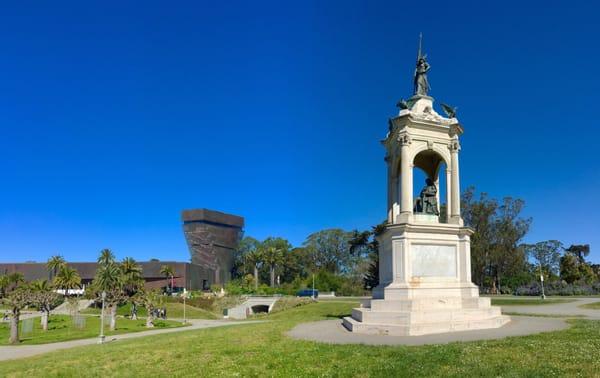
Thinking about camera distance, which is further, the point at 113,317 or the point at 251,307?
the point at 251,307

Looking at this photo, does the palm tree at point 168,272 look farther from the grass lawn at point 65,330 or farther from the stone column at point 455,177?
the stone column at point 455,177

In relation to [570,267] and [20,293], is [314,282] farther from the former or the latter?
[20,293]

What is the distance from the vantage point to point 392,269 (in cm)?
1622

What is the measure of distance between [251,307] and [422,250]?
60.6 meters

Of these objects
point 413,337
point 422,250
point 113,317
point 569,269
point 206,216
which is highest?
point 206,216

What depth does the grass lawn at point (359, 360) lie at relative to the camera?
7953 mm

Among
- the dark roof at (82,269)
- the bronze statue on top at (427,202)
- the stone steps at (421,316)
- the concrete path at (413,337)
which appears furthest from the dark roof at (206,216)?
the stone steps at (421,316)

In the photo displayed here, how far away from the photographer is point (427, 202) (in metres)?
18.4

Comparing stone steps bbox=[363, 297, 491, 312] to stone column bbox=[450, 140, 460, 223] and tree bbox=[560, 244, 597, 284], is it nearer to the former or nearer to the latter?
stone column bbox=[450, 140, 460, 223]

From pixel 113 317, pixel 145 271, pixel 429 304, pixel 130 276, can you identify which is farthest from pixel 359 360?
pixel 145 271

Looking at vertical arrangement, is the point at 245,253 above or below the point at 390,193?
below

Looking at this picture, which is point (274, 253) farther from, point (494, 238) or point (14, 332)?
point (14, 332)

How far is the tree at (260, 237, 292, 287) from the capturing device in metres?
108

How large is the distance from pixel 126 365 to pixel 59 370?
2017 mm
